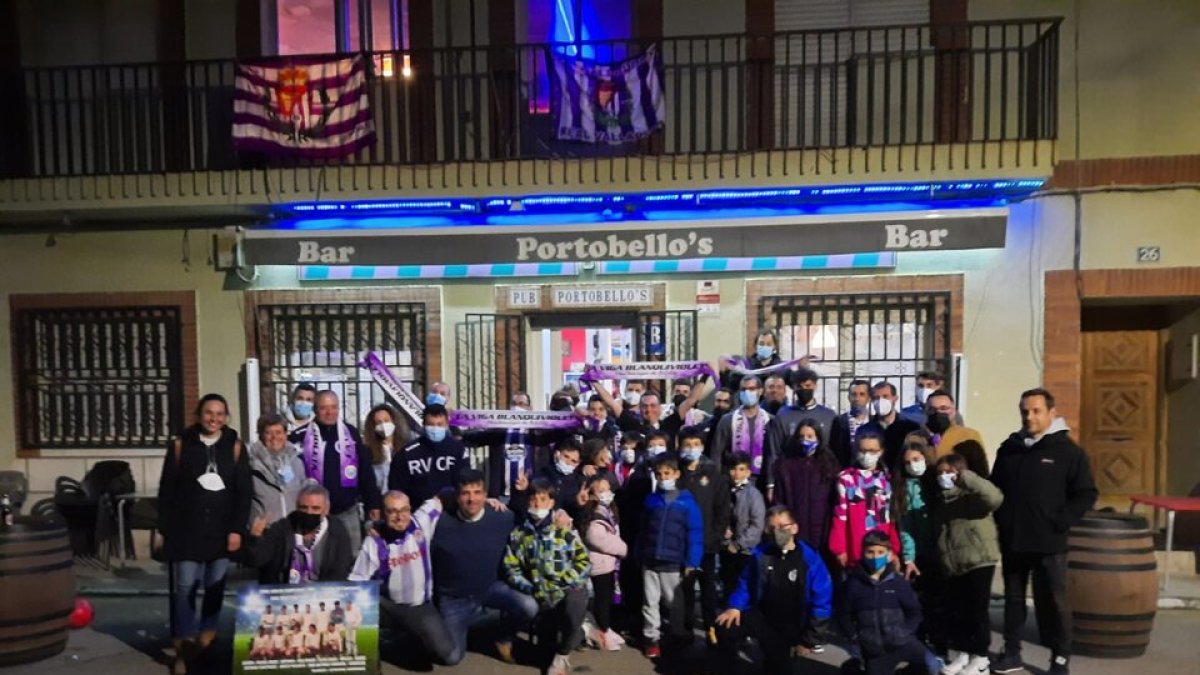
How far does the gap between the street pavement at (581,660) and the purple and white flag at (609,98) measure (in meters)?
5.22

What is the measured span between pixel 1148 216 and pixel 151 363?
1101cm

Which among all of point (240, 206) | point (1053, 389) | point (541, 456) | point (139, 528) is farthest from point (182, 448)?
point (1053, 389)

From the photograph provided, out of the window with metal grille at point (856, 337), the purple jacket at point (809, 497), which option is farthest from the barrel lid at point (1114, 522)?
the window with metal grille at point (856, 337)

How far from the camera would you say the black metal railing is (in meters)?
8.85

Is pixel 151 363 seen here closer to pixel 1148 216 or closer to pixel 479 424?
pixel 479 424

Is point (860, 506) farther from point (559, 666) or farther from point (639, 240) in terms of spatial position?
point (639, 240)

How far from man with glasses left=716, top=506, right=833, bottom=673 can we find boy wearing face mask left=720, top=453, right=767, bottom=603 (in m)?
0.31

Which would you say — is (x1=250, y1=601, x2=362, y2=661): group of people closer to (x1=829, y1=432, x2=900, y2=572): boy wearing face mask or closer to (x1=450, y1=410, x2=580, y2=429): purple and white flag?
(x1=450, y1=410, x2=580, y2=429): purple and white flag

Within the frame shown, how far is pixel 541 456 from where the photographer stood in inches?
291

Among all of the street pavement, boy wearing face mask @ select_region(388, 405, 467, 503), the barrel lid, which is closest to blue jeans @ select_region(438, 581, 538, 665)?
the street pavement

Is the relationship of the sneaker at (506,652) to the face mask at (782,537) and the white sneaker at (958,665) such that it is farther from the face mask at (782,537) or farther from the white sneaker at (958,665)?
the white sneaker at (958,665)

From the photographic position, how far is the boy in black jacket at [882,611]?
201 inches

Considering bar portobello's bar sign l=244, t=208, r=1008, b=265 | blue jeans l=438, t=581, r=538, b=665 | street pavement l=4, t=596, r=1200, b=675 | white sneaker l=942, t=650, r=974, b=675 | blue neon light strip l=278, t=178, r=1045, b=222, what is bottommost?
street pavement l=4, t=596, r=1200, b=675

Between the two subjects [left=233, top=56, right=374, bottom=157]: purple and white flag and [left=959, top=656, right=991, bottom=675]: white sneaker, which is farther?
[left=233, top=56, right=374, bottom=157]: purple and white flag
